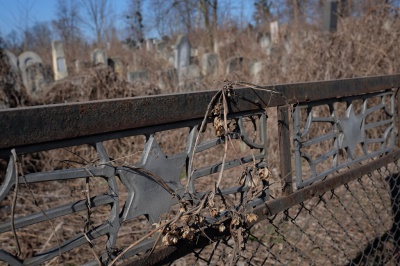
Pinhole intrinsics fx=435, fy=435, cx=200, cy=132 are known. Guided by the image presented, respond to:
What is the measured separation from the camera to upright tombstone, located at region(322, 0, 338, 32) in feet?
22.5

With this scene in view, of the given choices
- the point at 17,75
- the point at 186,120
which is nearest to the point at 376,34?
the point at 17,75

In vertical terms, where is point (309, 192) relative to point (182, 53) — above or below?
below

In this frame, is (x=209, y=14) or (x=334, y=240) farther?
(x=209, y=14)

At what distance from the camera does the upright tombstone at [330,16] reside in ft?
22.5

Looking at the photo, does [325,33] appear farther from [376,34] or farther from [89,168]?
[89,168]

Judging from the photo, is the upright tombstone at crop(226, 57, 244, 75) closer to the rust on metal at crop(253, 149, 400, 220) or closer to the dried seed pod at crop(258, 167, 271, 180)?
the rust on metal at crop(253, 149, 400, 220)

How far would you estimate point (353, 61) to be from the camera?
583 centimetres

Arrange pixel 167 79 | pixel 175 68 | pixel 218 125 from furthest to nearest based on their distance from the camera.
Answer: pixel 175 68 → pixel 167 79 → pixel 218 125

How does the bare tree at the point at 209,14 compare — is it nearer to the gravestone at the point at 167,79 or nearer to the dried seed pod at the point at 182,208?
the gravestone at the point at 167,79

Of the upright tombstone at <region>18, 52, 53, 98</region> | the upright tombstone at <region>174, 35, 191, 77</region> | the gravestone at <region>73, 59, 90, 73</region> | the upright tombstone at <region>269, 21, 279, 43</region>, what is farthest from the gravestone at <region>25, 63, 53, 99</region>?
the upright tombstone at <region>269, 21, 279, 43</region>

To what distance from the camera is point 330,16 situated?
22.8 ft

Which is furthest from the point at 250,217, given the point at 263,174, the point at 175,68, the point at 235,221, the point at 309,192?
the point at 175,68

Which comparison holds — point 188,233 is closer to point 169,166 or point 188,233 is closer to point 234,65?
point 169,166

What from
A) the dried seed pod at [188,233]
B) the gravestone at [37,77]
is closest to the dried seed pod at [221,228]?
the dried seed pod at [188,233]
